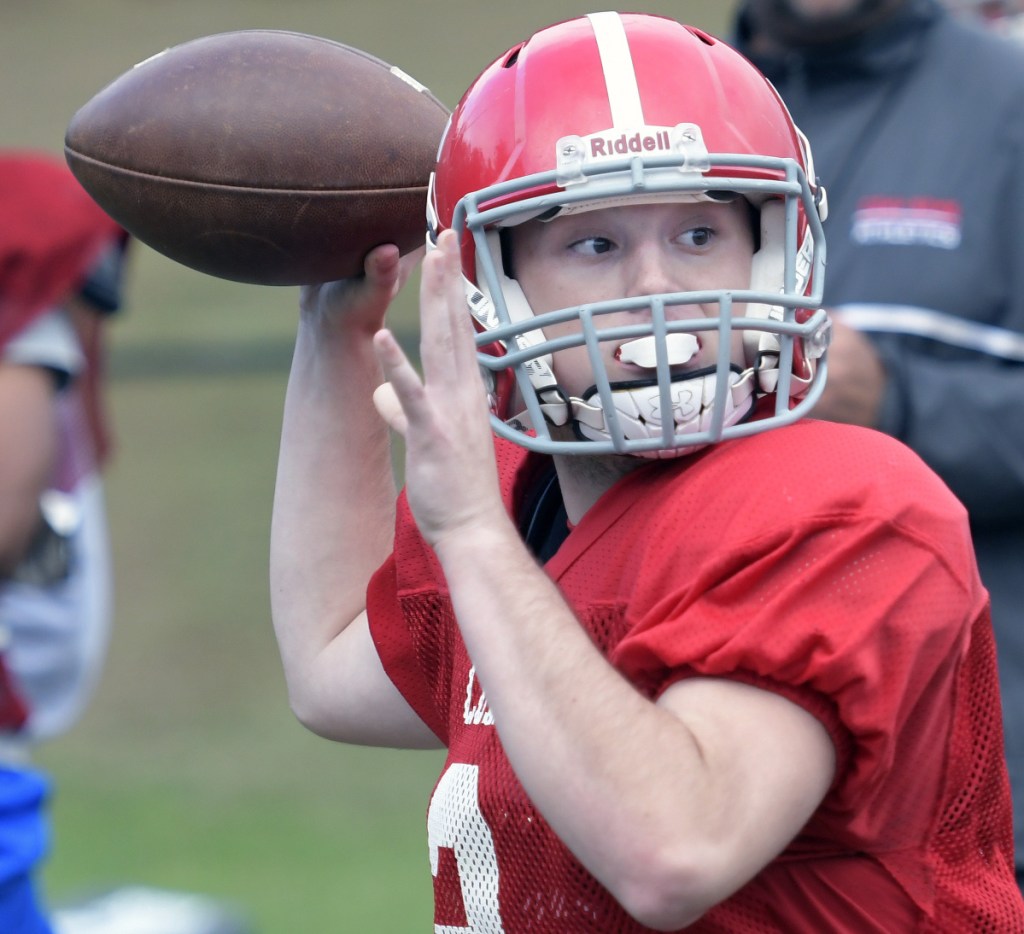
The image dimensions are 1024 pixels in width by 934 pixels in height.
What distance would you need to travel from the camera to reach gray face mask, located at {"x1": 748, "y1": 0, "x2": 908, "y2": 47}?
2.65 m

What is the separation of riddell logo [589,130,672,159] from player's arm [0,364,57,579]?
1.97 metres

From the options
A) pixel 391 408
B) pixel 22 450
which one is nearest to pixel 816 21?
pixel 391 408

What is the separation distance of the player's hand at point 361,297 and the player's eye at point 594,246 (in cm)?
A: 35

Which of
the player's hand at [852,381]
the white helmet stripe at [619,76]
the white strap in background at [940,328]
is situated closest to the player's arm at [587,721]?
the white helmet stripe at [619,76]

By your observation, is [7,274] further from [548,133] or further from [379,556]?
[548,133]

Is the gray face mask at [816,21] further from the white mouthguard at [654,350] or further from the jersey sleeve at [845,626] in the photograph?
the jersey sleeve at [845,626]

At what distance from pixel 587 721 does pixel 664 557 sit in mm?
205

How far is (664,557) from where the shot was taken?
146 centimetres

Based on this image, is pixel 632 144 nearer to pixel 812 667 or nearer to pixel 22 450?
pixel 812 667

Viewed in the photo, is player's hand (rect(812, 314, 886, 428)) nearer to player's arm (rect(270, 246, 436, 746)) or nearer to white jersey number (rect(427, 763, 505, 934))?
player's arm (rect(270, 246, 436, 746))

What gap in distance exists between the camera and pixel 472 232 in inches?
64.5

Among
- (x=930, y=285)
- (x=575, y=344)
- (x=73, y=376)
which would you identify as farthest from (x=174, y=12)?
(x=575, y=344)

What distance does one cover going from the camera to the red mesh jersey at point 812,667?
4.44 ft

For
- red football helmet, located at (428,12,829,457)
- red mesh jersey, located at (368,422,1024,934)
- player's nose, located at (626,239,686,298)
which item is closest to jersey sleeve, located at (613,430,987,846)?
red mesh jersey, located at (368,422,1024,934)
